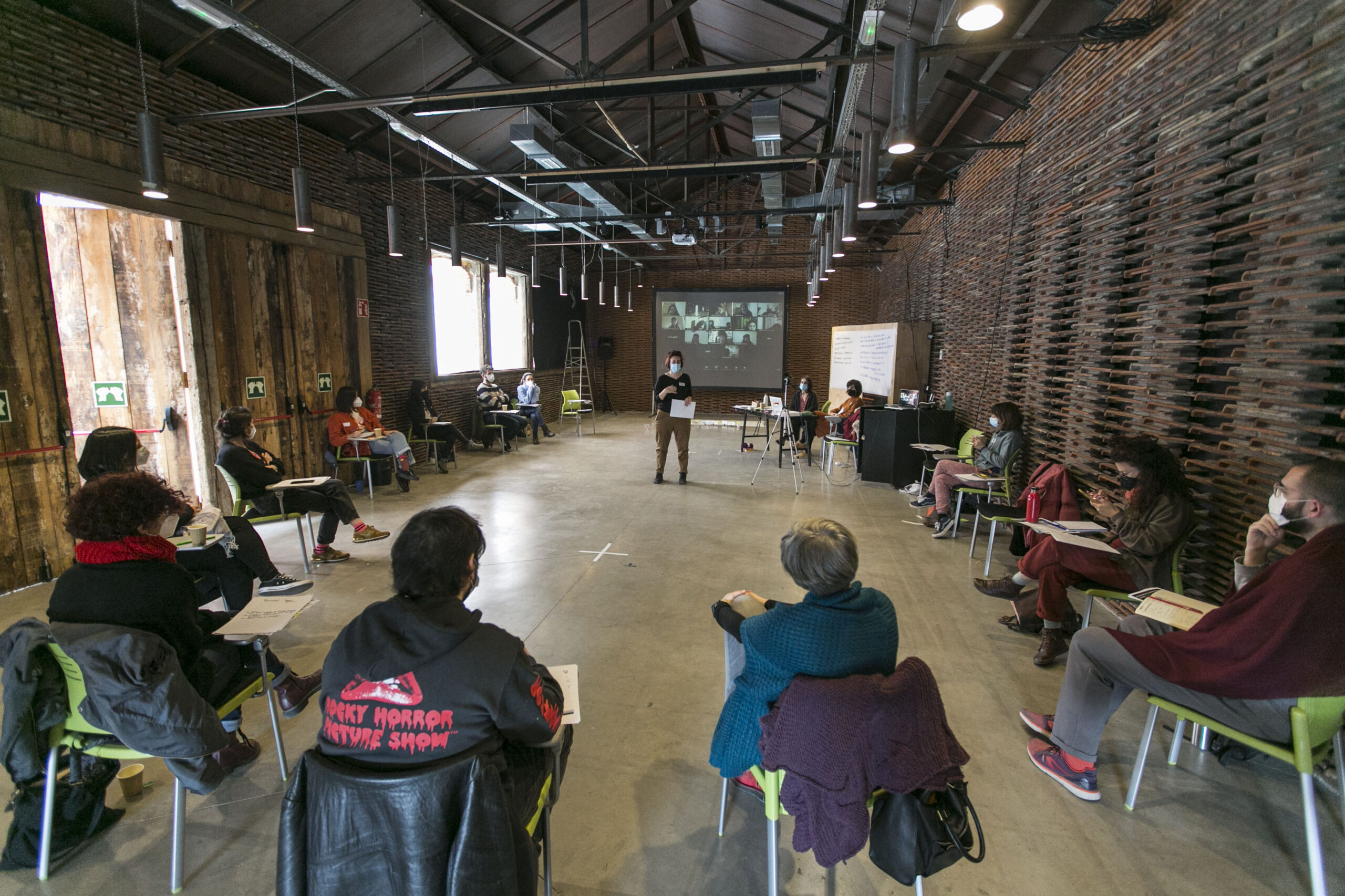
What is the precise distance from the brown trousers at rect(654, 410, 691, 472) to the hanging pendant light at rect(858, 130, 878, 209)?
357 cm

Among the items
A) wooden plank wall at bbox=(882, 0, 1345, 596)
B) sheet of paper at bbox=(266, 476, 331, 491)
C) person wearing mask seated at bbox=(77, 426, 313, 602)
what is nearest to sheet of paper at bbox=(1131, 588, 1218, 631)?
wooden plank wall at bbox=(882, 0, 1345, 596)

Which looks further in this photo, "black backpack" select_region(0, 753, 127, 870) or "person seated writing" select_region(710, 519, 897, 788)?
"black backpack" select_region(0, 753, 127, 870)

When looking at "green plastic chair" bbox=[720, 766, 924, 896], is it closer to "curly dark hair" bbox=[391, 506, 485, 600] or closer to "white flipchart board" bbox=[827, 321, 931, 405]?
"curly dark hair" bbox=[391, 506, 485, 600]

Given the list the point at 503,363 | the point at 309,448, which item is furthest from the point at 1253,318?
the point at 503,363

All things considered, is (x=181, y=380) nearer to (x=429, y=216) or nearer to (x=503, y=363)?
(x=429, y=216)

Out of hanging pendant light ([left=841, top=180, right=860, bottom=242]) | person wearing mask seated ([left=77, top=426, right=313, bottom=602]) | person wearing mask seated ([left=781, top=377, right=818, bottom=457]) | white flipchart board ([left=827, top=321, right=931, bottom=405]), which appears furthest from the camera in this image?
person wearing mask seated ([left=781, top=377, right=818, bottom=457])

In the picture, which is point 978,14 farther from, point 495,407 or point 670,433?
point 495,407

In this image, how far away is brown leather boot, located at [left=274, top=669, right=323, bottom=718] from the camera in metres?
2.65

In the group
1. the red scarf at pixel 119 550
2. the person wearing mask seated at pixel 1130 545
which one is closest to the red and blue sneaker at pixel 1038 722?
the person wearing mask seated at pixel 1130 545

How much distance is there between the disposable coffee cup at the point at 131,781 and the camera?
2.16 m

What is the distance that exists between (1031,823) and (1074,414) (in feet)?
11.1

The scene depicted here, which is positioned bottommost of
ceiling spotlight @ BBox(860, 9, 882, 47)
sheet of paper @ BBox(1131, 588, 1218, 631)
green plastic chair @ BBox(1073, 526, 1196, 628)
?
green plastic chair @ BBox(1073, 526, 1196, 628)

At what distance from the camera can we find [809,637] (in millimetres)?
1522

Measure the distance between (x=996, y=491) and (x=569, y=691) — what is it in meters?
4.94
